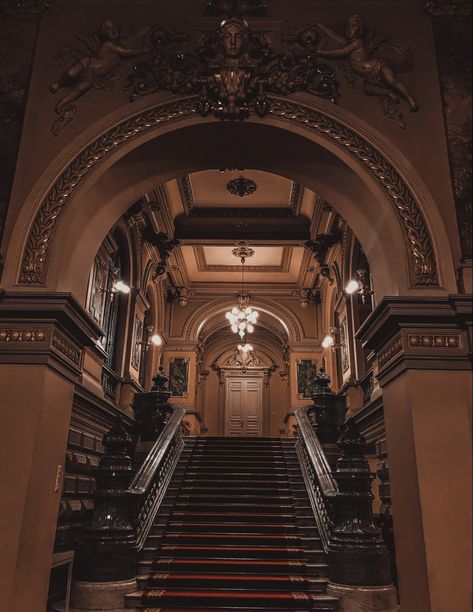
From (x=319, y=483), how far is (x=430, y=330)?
3.74 metres

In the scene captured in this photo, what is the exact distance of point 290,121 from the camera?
5684 mm

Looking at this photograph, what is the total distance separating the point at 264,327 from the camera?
19.9 meters

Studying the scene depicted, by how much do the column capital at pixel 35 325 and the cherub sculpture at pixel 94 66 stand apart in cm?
195

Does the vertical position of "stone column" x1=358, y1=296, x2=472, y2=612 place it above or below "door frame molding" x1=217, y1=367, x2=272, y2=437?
below

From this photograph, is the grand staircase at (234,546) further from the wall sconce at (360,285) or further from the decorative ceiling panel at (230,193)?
the decorative ceiling panel at (230,193)

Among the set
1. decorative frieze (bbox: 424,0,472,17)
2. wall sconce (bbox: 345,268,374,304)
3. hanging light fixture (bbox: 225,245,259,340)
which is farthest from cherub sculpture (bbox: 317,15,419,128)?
hanging light fixture (bbox: 225,245,259,340)

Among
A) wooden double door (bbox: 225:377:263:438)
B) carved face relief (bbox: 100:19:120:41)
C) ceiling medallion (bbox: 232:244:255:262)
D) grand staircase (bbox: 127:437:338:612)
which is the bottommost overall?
grand staircase (bbox: 127:437:338:612)

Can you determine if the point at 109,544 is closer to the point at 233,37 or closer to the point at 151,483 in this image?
the point at 151,483

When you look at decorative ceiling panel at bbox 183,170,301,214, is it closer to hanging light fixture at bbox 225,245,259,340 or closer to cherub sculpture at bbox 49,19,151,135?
hanging light fixture at bbox 225,245,259,340

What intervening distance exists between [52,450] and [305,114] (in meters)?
4.29

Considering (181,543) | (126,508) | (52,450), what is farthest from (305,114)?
(181,543)

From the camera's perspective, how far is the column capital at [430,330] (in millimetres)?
4668

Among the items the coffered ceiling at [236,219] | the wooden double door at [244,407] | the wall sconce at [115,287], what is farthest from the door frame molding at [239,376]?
the wall sconce at [115,287]

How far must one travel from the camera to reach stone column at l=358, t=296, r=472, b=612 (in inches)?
163
